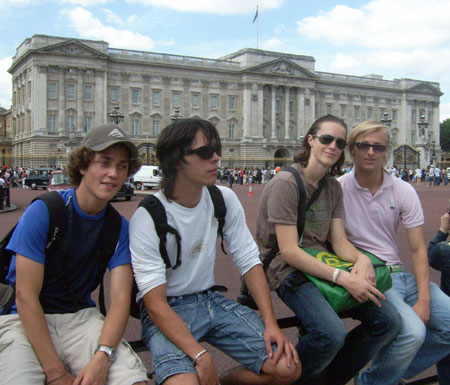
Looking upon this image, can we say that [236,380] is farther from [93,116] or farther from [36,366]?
[93,116]

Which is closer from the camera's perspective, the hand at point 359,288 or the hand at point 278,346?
the hand at point 278,346

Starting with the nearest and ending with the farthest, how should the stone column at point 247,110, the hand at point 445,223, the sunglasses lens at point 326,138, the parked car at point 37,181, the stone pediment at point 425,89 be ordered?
the sunglasses lens at point 326,138 < the hand at point 445,223 < the parked car at point 37,181 < the stone column at point 247,110 < the stone pediment at point 425,89

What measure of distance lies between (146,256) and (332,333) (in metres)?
1.17

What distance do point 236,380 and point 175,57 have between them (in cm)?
6140

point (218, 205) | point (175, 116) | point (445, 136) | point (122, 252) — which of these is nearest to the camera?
point (122, 252)

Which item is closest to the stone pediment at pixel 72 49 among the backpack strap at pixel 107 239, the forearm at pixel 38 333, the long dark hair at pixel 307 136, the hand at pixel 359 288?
the long dark hair at pixel 307 136

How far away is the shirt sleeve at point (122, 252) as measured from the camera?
274cm

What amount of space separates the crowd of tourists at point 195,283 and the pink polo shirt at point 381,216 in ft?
0.86

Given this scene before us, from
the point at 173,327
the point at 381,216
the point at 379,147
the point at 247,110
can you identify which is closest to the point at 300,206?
the point at 381,216

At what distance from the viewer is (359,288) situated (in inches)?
115

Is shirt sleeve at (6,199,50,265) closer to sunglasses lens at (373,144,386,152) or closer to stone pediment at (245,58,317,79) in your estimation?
sunglasses lens at (373,144,386,152)

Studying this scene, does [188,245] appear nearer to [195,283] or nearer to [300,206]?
[195,283]

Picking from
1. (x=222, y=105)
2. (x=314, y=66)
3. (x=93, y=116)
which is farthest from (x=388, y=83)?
(x=93, y=116)

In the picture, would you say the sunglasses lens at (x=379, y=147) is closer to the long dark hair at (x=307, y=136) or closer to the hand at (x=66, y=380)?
the long dark hair at (x=307, y=136)
